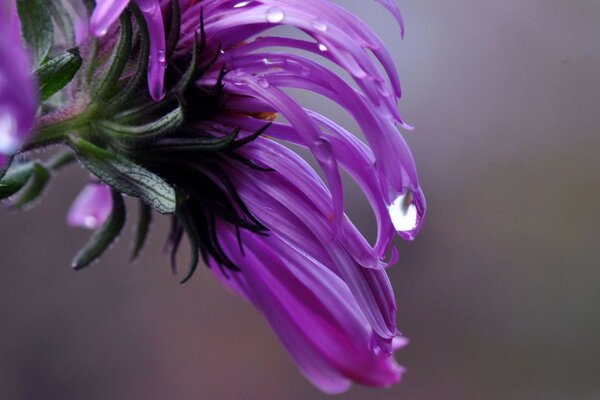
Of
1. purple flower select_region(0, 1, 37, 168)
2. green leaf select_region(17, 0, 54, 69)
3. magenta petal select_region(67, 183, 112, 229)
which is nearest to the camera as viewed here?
purple flower select_region(0, 1, 37, 168)

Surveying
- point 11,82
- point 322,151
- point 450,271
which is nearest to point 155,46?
point 322,151

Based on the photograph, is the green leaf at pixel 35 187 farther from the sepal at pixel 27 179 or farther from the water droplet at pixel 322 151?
the water droplet at pixel 322 151

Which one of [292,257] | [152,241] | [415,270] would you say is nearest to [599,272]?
[415,270]

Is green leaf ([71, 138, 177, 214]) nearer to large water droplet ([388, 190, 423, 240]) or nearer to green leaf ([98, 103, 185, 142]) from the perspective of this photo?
green leaf ([98, 103, 185, 142])

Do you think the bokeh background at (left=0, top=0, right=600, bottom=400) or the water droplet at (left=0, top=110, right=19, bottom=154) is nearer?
the water droplet at (left=0, top=110, right=19, bottom=154)

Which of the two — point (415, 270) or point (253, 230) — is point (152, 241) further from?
point (253, 230)

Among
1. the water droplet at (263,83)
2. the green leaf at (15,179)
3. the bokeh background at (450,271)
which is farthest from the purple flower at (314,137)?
the bokeh background at (450,271)

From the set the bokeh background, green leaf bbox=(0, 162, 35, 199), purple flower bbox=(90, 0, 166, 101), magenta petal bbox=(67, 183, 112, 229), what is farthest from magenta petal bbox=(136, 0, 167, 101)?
the bokeh background
